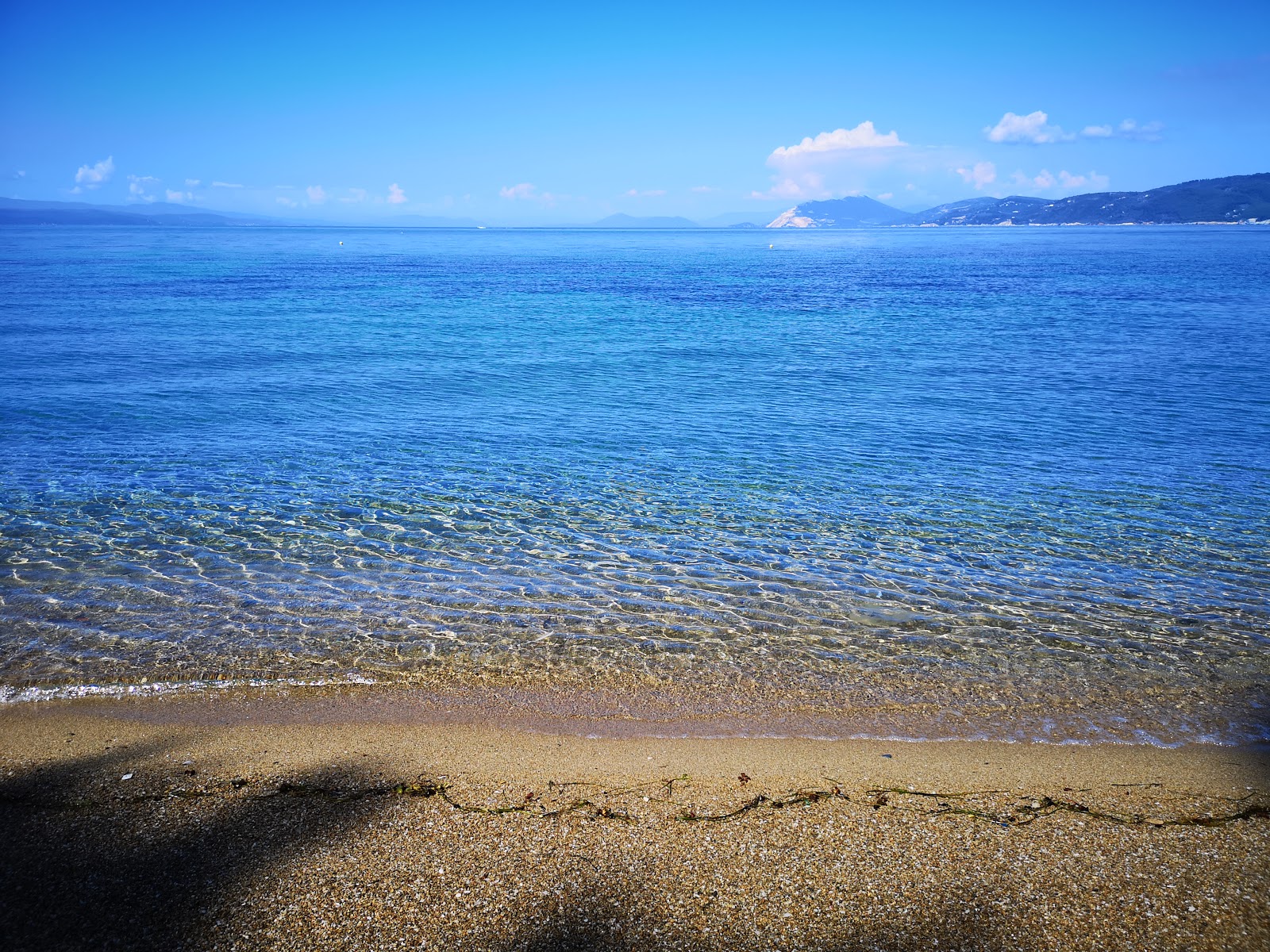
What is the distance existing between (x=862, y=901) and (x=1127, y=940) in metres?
1.35

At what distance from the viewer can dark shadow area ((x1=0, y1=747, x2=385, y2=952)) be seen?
13.8 feet

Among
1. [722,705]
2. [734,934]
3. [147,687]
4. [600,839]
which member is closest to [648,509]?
[722,705]

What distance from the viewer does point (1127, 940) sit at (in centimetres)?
418

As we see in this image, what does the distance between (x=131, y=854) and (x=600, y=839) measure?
2.79 meters

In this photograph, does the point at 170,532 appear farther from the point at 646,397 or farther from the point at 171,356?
the point at 171,356

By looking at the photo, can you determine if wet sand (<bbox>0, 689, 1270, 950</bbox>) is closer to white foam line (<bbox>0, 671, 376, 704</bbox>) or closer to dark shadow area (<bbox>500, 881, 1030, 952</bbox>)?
dark shadow area (<bbox>500, 881, 1030, 952</bbox>)

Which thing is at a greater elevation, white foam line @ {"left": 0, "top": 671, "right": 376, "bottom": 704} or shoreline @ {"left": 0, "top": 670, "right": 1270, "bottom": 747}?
white foam line @ {"left": 0, "top": 671, "right": 376, "bottom": 704}

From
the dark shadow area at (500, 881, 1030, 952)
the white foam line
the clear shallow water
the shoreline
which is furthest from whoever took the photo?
the clear shallow water

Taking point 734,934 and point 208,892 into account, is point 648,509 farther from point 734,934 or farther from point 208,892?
point 208,892

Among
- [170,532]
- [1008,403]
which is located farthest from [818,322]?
[170,532]

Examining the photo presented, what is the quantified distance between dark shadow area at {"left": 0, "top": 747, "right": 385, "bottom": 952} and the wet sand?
0.05 feet

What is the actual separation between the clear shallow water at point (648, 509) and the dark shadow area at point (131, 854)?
211 centimetres

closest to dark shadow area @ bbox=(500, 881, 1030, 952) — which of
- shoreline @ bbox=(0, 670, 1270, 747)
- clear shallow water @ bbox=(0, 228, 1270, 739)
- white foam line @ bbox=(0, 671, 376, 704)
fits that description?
shoreline @ bbox=(0, 670, 1270, 747)

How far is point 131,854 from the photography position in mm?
4750
